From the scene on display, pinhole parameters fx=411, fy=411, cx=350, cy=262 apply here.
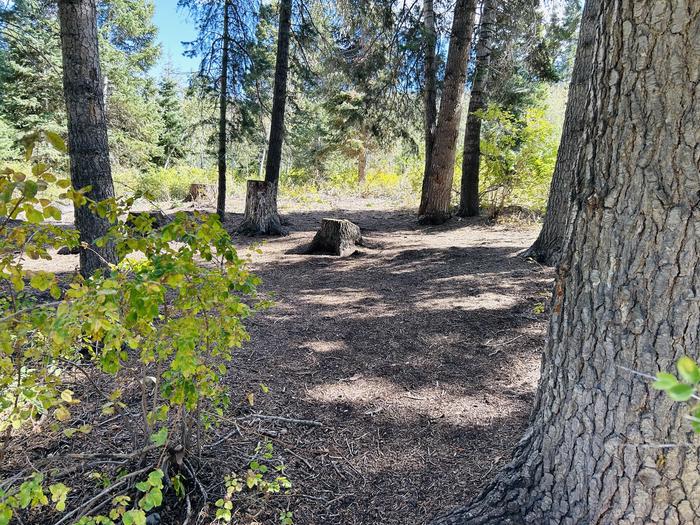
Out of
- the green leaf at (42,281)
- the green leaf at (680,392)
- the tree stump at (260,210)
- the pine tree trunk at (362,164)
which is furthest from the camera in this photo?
the pine tree trunk at (362,164)

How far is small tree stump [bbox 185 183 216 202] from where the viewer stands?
12477mm

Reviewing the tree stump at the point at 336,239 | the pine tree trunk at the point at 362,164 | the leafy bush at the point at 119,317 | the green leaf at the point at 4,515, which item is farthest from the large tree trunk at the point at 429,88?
the green leaf at the point at 4,515

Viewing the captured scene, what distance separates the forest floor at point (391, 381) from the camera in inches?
72.9

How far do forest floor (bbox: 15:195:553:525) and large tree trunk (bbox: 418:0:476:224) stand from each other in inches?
136

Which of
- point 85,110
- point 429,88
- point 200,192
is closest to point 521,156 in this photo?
point 429,88

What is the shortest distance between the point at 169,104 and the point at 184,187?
1132 cm

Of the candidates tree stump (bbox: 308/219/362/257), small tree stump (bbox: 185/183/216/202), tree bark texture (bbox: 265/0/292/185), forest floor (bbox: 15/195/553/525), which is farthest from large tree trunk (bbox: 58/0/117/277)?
small tree stump (bbox: 185/183/216/202)

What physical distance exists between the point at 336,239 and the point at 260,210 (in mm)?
2227

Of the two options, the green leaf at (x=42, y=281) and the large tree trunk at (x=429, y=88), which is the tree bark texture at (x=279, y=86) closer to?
the large tree trunk at (x=429, y=88)

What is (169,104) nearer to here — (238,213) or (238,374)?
(238,213)

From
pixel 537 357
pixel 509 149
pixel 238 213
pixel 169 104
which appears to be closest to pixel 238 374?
pixel 537 357

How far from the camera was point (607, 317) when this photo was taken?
3.94 ft

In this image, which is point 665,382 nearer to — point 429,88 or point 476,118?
point 476,118

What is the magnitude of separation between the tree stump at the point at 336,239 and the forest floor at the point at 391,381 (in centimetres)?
89
